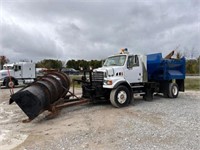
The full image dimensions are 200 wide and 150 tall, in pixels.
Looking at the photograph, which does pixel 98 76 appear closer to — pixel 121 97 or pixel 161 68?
pixel 121 97

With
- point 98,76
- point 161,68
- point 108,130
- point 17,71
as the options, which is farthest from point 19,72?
point 108,130

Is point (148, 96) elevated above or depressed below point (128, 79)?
below

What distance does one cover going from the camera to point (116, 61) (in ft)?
35.2

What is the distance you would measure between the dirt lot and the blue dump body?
3.26 meters

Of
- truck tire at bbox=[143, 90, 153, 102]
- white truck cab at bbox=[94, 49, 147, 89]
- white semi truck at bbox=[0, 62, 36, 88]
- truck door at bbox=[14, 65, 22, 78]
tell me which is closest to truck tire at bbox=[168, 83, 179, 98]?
truck tire at bbox=[143, 90, 153, 102]

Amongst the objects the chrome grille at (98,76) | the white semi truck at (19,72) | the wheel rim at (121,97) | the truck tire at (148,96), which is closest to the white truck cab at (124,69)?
the chrome grille at (98,76)

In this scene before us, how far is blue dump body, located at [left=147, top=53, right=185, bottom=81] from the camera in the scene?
12.2 metres

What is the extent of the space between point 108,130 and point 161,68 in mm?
6891

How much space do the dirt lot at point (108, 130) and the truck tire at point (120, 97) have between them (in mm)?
465

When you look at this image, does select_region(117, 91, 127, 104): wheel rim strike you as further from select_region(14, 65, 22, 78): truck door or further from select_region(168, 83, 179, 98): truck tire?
select_region(14, 65, 22, 78): truck door

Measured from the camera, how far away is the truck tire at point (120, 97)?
381 inches

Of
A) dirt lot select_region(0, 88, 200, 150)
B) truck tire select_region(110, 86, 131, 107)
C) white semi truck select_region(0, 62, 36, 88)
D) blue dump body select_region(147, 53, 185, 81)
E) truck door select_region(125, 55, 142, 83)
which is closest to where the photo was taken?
dirt lot select_region(0, 88, 200, 150)

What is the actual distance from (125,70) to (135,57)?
0.83 m

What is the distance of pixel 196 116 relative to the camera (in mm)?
7922
